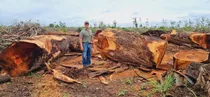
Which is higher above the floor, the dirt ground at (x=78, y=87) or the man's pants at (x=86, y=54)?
the man's pants at (x=86, y=54)

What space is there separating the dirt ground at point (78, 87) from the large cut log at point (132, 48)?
1.09ft

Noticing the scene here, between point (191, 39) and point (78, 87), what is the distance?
4206mm

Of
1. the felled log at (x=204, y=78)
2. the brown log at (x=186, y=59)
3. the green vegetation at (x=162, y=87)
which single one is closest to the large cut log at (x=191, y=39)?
the brown log at (x=186, y=59)

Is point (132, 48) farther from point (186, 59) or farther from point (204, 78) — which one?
point (204, 78)

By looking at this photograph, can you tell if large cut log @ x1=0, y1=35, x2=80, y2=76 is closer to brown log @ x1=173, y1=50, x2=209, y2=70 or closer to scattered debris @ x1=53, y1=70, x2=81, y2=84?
scattered debris @ x1=53, y1=70, x2=81, y2=84

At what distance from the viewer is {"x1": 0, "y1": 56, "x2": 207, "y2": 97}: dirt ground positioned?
6234 mm

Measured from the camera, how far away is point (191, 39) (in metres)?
9.54

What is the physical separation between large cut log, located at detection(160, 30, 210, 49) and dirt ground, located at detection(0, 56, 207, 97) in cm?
261

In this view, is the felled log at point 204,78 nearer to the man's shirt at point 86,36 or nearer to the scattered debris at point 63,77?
the scattered debris at point 63,77

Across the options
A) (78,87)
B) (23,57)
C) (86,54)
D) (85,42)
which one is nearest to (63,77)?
(78,87)

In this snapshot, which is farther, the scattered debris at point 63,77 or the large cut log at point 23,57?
the large cut log at point 23,57

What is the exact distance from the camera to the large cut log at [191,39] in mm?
9266

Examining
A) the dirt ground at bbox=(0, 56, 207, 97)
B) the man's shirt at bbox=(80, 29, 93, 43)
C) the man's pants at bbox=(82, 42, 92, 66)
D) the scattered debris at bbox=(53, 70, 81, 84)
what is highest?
the man's shirt at bbox=(80, 29, 93, 43)

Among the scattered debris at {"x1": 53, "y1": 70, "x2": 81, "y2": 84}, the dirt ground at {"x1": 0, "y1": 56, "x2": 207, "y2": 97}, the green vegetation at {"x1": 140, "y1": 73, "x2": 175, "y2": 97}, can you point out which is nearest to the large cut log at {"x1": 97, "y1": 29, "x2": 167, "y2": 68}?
the dirt ground at {"x1": 0, "y1": 56, "x2": 207, "y2": 97}
